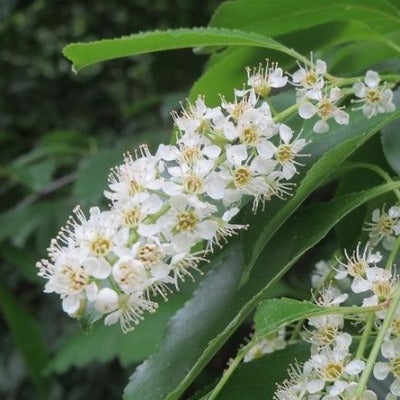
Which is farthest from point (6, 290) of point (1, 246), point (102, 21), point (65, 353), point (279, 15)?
point (279, 15)

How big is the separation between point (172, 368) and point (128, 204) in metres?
0.17

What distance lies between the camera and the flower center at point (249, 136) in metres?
0.78

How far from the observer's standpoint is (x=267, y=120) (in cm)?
80

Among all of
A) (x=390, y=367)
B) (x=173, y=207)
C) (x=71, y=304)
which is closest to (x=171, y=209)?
(x=173, y=207)

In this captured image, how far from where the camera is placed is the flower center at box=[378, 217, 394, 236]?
33.1 inches

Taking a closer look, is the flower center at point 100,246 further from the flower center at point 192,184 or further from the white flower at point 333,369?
the white flower at point 333,369

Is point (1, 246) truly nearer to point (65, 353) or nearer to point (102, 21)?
point (65, 353)

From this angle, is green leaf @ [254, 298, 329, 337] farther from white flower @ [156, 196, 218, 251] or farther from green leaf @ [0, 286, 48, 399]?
green leaf @ [0, 286, 48, 399]

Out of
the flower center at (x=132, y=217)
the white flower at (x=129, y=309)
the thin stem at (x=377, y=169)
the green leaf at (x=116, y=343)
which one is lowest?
the green leaf at (x=116, y=343)

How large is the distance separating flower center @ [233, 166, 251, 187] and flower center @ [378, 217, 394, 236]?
160 millimetres

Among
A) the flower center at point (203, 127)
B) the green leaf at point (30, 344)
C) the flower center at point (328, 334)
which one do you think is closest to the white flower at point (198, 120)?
the flower center at point (203, 127)

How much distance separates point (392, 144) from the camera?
915 mm

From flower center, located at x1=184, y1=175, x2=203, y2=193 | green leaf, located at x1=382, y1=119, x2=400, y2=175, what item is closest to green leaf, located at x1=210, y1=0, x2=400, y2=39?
green leaf, located at x1=382, y1=119, x2=400, y2=175

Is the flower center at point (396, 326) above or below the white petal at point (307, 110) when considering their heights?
below
